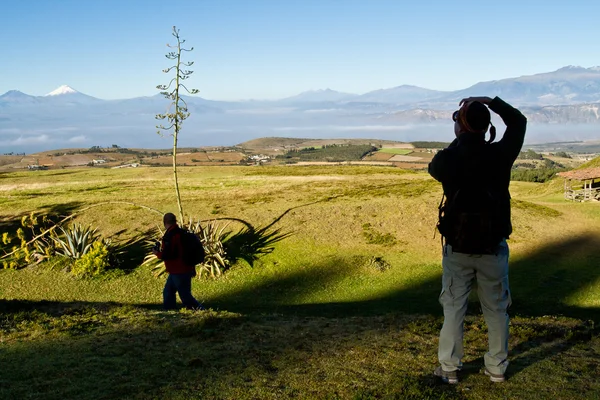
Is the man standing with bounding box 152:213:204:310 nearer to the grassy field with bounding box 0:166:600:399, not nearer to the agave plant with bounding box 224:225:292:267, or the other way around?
the grassy field with bounding box 0:166:600:399

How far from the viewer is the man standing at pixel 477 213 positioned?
4.41 m

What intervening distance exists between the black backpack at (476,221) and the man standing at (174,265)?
20.1ft

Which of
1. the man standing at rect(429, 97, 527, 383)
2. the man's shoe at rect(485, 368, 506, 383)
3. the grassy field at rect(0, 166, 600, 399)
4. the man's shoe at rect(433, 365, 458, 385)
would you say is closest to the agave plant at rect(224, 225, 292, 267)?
the grassy field at rect(0, 166, 600, 399)

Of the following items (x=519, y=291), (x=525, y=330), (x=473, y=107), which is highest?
(x=473, y=107)

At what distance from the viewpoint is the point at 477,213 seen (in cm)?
442

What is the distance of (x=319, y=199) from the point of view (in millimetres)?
22844

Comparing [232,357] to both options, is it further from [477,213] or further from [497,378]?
[477,213]

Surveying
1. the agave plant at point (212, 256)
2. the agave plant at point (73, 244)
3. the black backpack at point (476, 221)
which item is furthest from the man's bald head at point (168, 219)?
the agave plant at point (73, 244)

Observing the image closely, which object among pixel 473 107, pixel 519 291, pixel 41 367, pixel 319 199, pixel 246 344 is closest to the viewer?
pixel 473 107

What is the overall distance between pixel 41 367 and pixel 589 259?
15480 millimetres

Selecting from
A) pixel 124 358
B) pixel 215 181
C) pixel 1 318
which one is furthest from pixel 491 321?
pixel 215 181

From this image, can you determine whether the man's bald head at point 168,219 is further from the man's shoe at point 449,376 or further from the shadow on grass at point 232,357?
the man's shoe at point 449,376

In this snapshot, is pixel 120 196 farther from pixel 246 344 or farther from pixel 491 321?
pixel 491 321

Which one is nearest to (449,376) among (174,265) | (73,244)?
(174,265)
